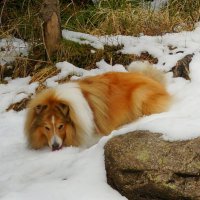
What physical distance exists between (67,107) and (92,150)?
0.69 m

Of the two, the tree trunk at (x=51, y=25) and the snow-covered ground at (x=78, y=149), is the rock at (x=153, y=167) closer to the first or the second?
the snow-covered ground at (x=78, y=149)

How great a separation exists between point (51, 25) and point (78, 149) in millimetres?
2280

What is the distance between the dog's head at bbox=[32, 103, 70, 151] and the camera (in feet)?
14.8

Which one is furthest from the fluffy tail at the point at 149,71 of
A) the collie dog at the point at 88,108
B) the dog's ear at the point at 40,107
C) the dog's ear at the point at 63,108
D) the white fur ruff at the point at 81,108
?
the dog's ear at the point at 40,107

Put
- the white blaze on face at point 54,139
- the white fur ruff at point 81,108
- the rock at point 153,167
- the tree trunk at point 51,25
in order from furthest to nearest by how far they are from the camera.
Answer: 1. the tree trunk at point 51,25
2. the white fur ruff at point 81,108
3. the white blaze on face at point 54,139
4. the rock at point 153,167

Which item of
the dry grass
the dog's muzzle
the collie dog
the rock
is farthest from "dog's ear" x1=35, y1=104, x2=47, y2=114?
the dry grass

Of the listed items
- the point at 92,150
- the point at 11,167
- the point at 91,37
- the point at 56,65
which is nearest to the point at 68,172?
the point at 92,150

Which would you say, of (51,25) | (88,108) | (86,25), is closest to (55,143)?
(88,108)

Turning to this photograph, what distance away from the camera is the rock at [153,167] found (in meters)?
3.28

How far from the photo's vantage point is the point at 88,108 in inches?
183

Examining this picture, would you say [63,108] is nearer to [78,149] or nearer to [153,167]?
[78,149]

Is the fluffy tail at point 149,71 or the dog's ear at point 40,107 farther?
the fluffy tail at point 149,71

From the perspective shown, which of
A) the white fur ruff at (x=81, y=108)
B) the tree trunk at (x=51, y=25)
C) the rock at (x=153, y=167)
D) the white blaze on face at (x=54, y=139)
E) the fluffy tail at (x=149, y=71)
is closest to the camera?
the rock at (x=153, y=167)

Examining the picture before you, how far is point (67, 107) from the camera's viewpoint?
14.9 ft
